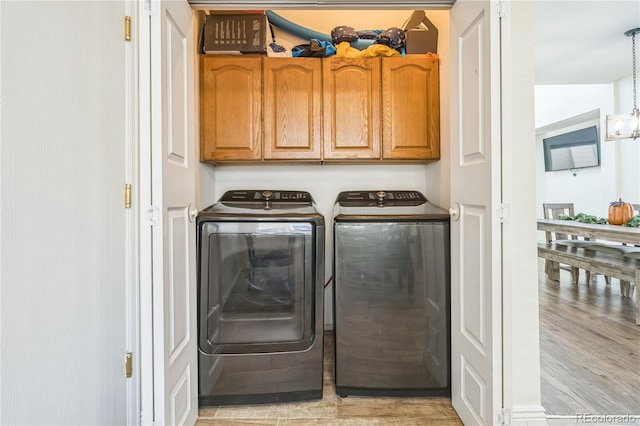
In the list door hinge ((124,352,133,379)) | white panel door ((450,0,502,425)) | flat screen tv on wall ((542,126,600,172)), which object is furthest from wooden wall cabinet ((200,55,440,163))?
flat screen tv on wall ((542,126,600,172))

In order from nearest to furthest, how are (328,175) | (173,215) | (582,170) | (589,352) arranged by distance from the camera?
1. (173,215)
2. (589,352)
3. (328,175)
4. (582,170)

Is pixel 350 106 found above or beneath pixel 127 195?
above

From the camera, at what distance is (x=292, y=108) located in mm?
2203

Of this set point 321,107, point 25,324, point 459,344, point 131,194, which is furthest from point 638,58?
point 25,324

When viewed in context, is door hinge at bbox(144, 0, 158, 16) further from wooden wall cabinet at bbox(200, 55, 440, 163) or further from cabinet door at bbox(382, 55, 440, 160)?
cabinet door at bbox(382, 55, 440, 160)

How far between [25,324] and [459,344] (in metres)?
1.76

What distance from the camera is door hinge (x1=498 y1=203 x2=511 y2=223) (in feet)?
4.21

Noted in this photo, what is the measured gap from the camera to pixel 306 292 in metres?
1.76

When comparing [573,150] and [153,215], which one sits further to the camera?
[573,150]

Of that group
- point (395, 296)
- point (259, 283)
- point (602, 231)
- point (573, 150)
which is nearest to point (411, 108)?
point (395, 296)

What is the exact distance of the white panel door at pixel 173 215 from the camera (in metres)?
1.22

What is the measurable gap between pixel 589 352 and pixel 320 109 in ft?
8.48

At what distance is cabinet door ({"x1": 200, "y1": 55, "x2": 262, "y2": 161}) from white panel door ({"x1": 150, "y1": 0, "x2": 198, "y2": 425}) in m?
0.53

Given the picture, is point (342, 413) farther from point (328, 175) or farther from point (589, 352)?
point (589, 352)
